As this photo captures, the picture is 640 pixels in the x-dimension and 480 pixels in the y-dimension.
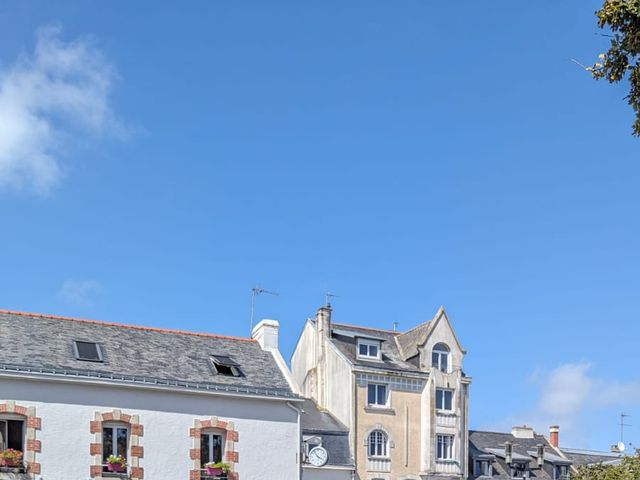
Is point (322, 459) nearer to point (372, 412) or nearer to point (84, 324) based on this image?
point (372, 412)

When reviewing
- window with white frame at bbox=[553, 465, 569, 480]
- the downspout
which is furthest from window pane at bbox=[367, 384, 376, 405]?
window with white frame at bbox=[553, 465, 569, 480]

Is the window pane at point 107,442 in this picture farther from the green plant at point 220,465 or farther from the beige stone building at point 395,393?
the beige stone building at point 395,393

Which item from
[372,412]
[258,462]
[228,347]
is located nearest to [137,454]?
[258,462]

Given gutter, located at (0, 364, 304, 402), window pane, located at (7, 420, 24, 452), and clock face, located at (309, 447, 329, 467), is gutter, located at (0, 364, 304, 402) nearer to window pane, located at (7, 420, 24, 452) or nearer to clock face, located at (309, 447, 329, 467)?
window pane, located at (7, 420, 24, 452)

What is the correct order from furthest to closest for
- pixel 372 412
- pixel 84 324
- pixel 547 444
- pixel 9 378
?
pixel 547 444 < pixel 372 412 < pixel 84 324 < pixel 9 378

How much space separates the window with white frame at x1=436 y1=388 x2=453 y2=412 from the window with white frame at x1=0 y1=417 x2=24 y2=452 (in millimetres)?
22354

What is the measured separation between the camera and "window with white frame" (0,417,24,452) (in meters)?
30.4

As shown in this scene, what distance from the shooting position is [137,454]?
105 ft

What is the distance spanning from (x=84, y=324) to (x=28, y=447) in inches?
243

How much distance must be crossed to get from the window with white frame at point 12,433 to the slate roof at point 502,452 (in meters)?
25.9

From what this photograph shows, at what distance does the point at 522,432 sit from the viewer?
5781 centimetres

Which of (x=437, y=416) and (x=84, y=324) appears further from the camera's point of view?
(x=437, y=416)

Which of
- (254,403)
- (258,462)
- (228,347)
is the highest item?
(228,347)

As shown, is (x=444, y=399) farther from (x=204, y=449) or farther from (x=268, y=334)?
(x=204, y=449)
